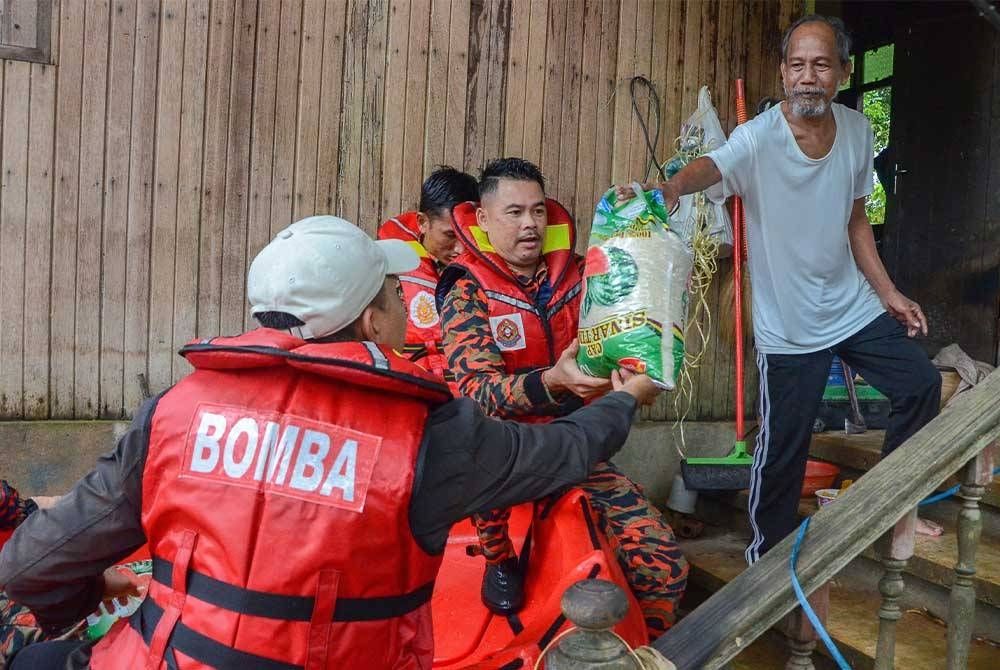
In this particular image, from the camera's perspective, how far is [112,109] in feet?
11.6

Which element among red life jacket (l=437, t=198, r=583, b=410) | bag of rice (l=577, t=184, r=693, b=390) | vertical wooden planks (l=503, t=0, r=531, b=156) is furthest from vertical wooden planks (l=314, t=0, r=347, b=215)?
bag of rice (l=577, t=184, r=693, b=390)

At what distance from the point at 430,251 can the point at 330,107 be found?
3.03 feet

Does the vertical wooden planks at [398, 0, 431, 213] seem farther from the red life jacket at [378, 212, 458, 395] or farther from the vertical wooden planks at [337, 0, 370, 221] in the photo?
the red life jacket at [378, 212, 458, 395]

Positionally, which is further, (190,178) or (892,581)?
(190,178)

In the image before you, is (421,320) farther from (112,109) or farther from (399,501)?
(399,501)

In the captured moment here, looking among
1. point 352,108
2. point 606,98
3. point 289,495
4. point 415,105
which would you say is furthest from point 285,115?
point 289,495

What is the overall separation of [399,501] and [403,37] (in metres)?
3.20

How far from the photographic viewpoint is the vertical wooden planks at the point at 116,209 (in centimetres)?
353

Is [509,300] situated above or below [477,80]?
below

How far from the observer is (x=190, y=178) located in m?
3.69

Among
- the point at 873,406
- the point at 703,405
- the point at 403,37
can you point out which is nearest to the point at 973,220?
the point at 873,406

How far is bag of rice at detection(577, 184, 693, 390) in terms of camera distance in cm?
206

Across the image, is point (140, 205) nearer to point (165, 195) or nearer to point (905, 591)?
point (165, 195)

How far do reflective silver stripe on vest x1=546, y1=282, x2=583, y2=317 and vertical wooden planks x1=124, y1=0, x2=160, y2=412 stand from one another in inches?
79.8
